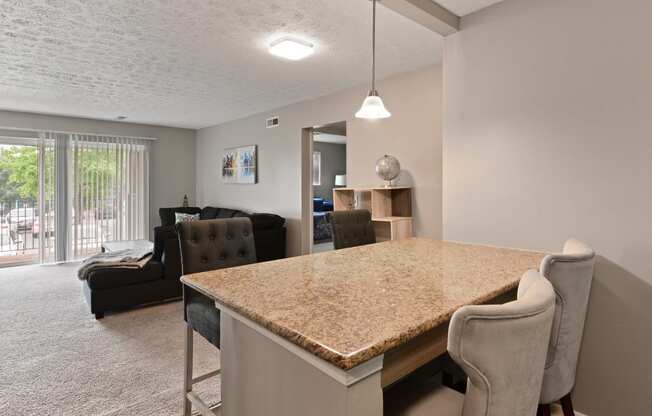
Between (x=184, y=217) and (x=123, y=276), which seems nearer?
(x=123, y=276)

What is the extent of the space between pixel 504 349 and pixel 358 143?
359cm

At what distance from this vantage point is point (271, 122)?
5449 mm

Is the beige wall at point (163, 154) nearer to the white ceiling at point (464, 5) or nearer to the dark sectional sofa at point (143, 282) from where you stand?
the dark sectional sofa at point (143, 282)

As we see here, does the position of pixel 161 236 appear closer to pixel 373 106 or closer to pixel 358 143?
pixel 358 143

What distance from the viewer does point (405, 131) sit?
363 cm

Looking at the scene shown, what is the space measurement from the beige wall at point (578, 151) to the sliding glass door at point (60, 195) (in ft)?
20.3

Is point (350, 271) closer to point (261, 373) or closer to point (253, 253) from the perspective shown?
point (261, 373)

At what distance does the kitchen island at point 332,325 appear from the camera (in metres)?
0.77

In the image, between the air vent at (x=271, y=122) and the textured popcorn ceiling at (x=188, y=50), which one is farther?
the air vent at (x=271, y=122)

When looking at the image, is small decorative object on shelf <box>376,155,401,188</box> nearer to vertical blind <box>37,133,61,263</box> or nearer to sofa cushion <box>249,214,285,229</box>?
sofa cushion <box>249,214,285,229</box>

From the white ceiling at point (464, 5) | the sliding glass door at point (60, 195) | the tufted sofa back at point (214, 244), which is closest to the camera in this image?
the tufted sofa back at point (214, 244)

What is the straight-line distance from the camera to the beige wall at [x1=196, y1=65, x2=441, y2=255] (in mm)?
3418

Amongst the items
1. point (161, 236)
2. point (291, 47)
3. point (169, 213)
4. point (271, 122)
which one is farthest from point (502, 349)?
point (169, 213)

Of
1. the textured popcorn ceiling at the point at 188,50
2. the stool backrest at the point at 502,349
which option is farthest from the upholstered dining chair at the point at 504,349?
the textured popcorn ceiling at the point at 188,50
